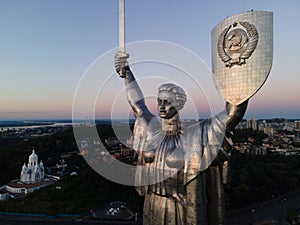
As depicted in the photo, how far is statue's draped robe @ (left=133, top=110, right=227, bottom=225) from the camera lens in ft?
11.1

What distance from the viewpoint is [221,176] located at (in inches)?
144

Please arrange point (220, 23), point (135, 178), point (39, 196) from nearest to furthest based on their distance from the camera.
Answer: point (220, 23) → point (135, 178) → point (39, 196)

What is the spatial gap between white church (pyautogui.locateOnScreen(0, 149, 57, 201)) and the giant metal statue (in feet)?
72.7

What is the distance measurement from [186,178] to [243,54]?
164 centimetres

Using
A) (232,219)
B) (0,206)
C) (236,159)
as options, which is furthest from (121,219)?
(236,159)

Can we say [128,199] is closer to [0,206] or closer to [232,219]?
[232,219]

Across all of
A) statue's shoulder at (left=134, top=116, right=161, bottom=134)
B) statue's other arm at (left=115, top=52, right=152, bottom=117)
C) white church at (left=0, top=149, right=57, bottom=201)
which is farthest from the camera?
white church at (left=0, top=149, right=57, bottom=201)

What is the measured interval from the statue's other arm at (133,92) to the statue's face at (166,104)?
581 millimetres

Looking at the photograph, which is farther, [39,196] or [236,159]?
[236,159]

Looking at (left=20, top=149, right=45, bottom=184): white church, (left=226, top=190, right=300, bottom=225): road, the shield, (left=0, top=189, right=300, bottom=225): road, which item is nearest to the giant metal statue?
the shield

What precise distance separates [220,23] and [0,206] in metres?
21.7

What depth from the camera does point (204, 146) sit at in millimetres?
3432

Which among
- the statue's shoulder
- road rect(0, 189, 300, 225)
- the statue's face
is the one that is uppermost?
the statue's face

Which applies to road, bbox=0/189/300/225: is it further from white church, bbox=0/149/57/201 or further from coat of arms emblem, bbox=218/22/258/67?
coat of arms emblem, bbox=218/22/258/67
